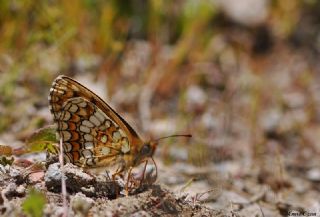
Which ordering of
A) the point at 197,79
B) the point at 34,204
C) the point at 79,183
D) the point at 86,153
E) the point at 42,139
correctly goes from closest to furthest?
the point at 34,204 < the point at 79,183 < the point at 86,153 < the point at 42,139 < the point at 197,79

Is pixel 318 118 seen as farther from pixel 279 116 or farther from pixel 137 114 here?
pixel 137 114

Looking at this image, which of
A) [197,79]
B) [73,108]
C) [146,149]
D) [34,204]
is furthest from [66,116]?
[197,79]

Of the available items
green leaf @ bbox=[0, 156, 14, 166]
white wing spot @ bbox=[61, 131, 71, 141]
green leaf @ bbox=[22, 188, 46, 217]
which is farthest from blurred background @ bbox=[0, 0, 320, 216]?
green leaf @ bbox=[22, 188, 46, 217]

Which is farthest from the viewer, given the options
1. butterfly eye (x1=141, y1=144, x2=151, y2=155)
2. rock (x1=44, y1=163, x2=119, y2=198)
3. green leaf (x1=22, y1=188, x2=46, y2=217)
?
butterfly eye (x1=141, y1=144, x2=151, y2=155)

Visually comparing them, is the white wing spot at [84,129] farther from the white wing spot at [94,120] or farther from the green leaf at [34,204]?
the green leaf at [34,204]

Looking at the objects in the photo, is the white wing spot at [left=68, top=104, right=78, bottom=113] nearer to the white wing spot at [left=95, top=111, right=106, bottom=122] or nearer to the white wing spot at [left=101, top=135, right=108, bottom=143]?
the white wing spot at [left=95, top=111, right=106, bottom=122]

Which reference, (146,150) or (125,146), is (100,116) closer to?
(125,146)

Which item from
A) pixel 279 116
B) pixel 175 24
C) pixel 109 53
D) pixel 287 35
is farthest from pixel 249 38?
pixel 109 53
